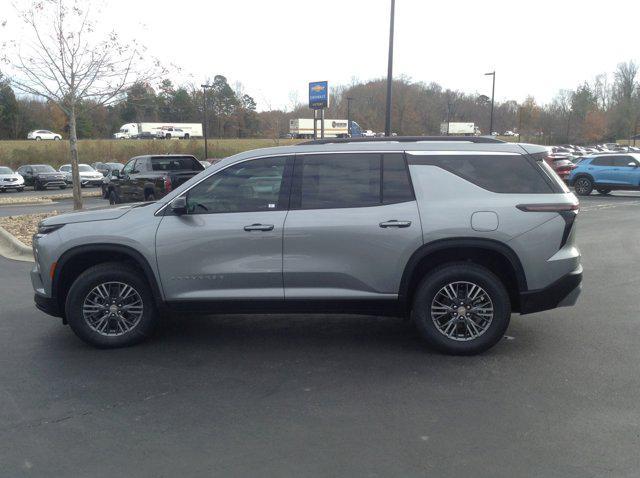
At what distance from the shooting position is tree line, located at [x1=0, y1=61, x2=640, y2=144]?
65.5 meters

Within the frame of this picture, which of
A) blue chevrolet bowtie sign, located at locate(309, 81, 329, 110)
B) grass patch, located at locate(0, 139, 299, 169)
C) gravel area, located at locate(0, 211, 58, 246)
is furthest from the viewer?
grass patch, located at locate(0, 139, 299, 169)

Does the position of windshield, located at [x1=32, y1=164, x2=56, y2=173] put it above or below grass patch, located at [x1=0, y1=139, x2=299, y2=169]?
below

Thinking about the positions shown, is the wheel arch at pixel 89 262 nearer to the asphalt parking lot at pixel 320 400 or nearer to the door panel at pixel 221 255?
the door panel at pixel 221 255

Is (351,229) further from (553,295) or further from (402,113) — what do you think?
(402,113)

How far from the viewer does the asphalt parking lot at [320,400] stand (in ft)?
11.9

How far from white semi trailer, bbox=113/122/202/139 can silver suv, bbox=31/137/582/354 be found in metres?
68.8

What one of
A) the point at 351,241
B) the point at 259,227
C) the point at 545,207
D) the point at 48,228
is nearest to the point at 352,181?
the point at 351,241

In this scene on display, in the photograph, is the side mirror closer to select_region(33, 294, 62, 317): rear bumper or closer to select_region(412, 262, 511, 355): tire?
select_region(33, 294, 62, 317): rear bumper

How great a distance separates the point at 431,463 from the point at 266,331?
3.02m

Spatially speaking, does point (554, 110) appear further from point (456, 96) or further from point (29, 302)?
point (29, 302)

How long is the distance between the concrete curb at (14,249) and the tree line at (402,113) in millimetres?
45875

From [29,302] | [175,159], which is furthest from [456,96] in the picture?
[29,302]

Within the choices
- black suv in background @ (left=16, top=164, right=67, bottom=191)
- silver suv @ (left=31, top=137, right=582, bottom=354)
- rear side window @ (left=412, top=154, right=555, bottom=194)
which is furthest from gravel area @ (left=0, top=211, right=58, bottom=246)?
black suv in background @ (left=16, top=164, right=67, bottom=191)

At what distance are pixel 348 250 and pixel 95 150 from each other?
5162 centimetres
